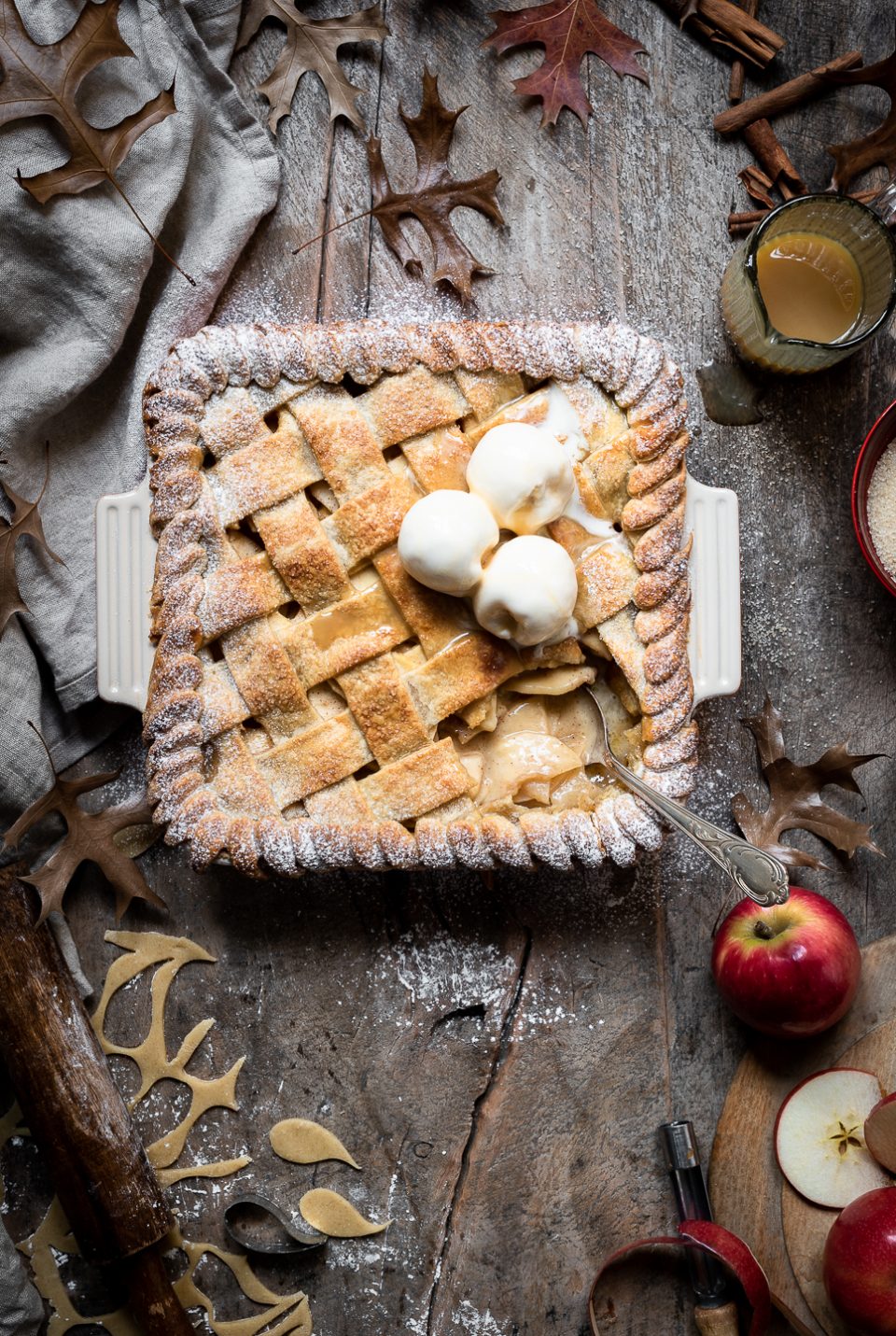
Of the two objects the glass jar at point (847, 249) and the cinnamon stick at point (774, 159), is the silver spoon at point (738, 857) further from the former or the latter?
the cinnamon stick at point (774, 159)

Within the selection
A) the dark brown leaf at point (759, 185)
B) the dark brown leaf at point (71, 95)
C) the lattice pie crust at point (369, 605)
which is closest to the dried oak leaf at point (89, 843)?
the lattice pie crust at point (369, 605)

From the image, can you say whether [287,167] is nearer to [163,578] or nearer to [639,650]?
[163,578]

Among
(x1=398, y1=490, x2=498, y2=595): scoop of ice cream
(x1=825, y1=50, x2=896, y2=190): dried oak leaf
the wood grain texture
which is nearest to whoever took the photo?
(x1=398, y1=490, x2=498, y2=595): scoop of ice cream

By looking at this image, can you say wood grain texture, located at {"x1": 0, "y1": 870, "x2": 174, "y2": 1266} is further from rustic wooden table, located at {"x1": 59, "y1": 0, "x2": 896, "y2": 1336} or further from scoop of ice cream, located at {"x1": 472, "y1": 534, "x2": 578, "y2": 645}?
scoop of ice cream, located at {"x1": 472, "y1": 534, "x2": 578, "y2": 645}

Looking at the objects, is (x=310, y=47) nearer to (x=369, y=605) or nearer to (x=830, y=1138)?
(x=369, y=605)

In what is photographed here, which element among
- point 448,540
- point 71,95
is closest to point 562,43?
point 71,95

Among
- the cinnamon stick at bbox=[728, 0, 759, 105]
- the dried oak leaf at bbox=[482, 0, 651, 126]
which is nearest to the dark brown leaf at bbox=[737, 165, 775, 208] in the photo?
the cinnamon stick at bbox=[728, 0, 759, 105]
